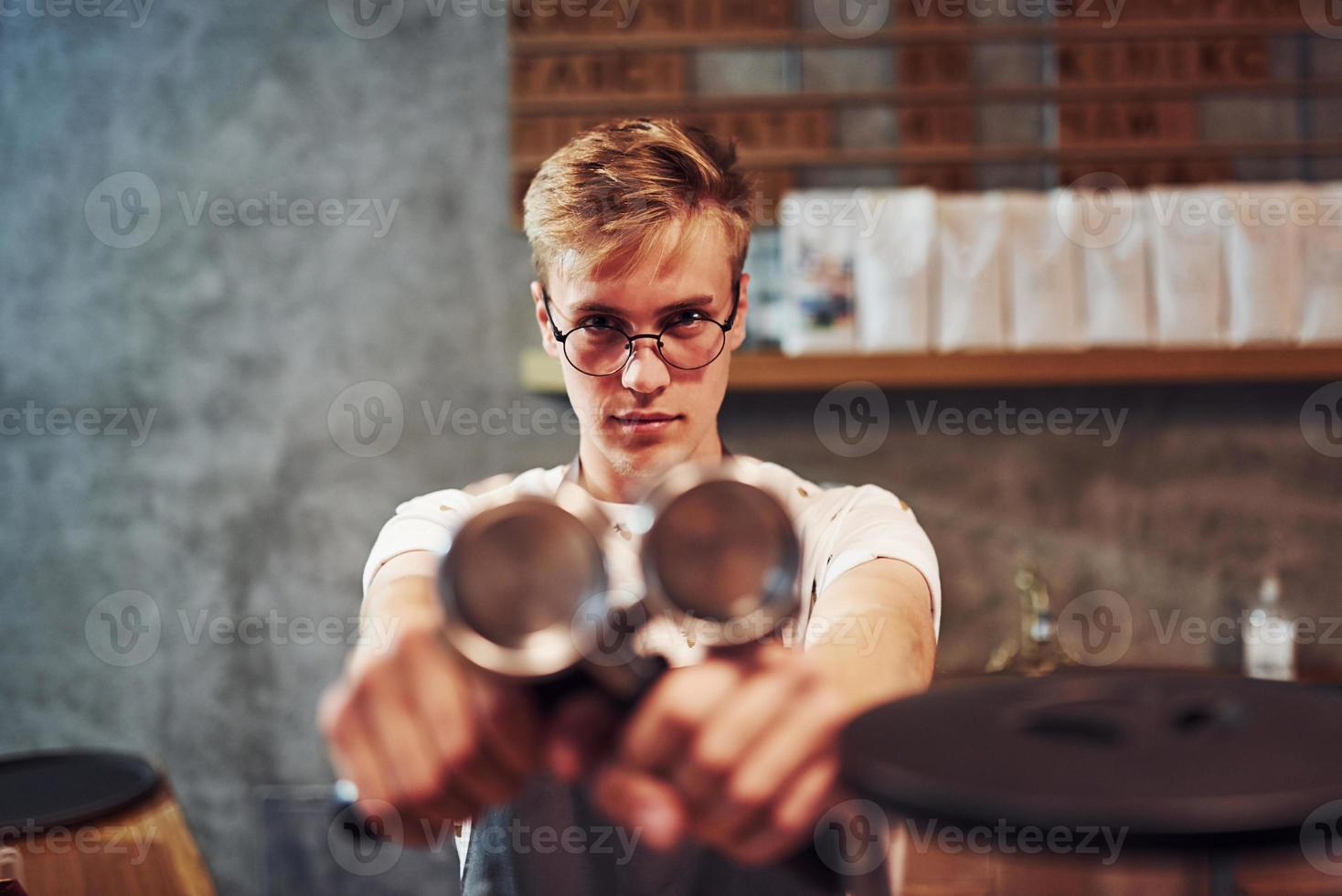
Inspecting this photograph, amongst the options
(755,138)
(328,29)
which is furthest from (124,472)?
(755,138)

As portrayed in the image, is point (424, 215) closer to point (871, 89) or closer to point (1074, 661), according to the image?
point (871, 89)

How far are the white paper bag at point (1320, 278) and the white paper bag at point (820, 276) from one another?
3.05ft

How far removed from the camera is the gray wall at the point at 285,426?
2328mm

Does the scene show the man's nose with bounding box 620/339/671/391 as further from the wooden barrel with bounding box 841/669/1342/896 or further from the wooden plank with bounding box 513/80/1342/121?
the wooden plank with bounding box 513/80/1342/121

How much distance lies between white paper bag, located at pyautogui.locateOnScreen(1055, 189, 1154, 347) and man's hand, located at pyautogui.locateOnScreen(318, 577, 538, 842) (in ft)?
6.43

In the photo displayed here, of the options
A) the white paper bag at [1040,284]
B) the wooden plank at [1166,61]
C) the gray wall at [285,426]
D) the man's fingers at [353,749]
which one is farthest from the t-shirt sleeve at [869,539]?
the wooden plank at [1166,61]

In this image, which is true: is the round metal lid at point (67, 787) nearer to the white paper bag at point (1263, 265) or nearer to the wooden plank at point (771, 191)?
the wooden plank at point (771, 191)

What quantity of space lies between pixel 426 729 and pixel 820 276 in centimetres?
181

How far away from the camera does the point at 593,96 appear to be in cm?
230

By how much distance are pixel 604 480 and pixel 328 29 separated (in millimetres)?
1767

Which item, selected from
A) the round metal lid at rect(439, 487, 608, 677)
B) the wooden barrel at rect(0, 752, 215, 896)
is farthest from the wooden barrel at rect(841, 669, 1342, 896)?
the wooden barrel at rect(0, 752, 215, 896)

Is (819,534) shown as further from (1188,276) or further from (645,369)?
(1188,276)

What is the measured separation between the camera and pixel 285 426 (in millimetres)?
2402

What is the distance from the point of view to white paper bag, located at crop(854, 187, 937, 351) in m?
2.06
